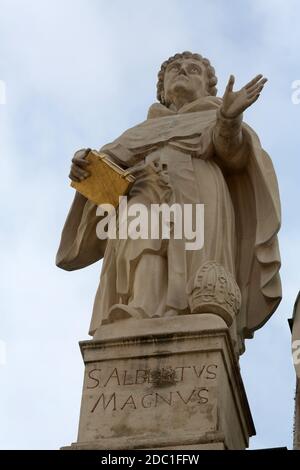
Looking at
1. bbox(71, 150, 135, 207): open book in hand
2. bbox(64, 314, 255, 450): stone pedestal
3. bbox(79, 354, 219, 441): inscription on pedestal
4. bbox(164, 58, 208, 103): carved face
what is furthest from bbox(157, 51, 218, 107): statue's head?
bbox(79, 354, 219, 441): inscription on pedestal

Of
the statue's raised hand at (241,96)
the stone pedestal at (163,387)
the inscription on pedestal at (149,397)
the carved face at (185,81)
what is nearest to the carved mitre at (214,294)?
the stone pedestal at (163,387)

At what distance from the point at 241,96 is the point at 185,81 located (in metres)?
1.99

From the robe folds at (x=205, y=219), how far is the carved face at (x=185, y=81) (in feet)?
1.52

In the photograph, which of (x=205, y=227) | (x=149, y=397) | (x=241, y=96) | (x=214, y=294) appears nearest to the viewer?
(x=149, y=397)

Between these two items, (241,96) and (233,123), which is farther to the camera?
(233,123)

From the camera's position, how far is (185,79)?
62.5ft

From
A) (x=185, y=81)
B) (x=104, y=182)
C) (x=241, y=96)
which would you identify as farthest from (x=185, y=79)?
(x=104, y=182)

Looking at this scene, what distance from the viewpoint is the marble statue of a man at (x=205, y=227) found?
16.2 m

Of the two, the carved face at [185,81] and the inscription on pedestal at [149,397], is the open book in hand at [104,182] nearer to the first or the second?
the carved face at [185,81]

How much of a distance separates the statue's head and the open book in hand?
1.98m

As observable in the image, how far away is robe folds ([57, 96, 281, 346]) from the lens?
1667 cm

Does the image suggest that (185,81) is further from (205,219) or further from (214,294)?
(214,294)
